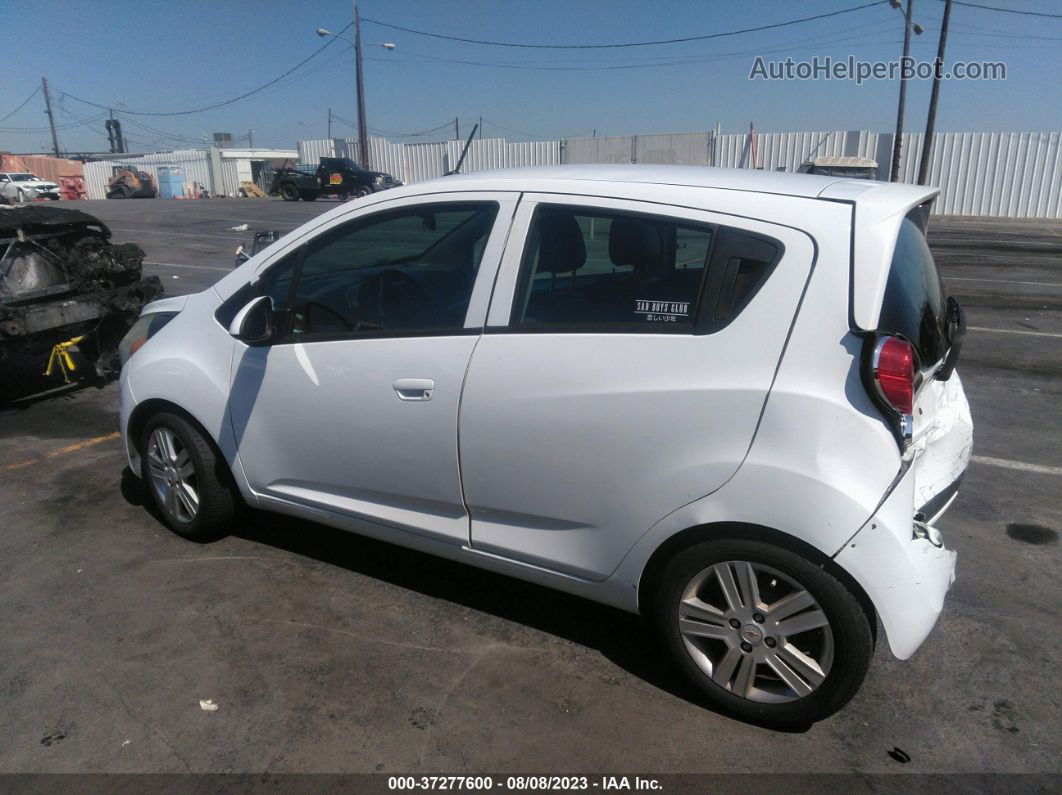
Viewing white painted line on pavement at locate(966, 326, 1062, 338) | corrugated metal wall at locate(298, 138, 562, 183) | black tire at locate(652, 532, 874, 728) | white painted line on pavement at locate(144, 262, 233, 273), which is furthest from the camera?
corrugated metal wall at locate(298, 138, 562, 183)

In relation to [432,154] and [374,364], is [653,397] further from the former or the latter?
[432,154]

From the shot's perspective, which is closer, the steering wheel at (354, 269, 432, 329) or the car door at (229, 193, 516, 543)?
the car door at (229, 193, 516, 543)

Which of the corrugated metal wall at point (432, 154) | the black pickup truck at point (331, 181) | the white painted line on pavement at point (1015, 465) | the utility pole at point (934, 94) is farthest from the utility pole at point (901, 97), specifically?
the white painted line on pavement at point (1015, 465)

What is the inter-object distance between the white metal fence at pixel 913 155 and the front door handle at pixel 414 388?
23812mm

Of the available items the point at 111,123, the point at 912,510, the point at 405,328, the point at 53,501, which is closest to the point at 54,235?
the point at 53,501

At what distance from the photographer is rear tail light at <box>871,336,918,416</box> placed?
2.40 metres

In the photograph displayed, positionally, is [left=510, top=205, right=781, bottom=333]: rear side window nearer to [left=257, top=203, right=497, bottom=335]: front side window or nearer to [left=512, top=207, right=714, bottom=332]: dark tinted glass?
[left=512, top=207, right=714, bottom=332]: dark tinted glass

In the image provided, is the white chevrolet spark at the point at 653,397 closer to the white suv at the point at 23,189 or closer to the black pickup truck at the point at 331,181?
the black pickup truck at the point at 331,181

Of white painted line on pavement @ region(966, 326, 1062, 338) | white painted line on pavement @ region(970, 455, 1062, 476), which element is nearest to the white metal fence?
white painted line on pavement @ region(966, 326, 1062, 338)

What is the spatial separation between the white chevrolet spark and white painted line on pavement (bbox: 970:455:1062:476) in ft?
6.90

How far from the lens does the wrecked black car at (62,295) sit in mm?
6520

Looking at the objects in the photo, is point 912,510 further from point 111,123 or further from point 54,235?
point 111,123

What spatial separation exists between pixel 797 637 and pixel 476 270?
175 cm

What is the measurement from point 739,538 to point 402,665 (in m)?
1.40
